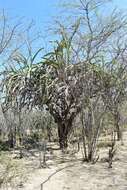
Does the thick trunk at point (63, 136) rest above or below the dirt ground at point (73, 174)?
above

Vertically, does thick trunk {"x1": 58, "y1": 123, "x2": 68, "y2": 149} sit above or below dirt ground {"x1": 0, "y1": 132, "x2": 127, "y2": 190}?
above

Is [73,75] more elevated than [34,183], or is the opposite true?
[73,75]

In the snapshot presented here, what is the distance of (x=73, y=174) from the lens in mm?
9555

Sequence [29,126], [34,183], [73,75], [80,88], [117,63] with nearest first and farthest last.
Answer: [34,183]
[80,88]
[73,75]
[117,63]
[29,126]

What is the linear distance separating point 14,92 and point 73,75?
6.28 ft

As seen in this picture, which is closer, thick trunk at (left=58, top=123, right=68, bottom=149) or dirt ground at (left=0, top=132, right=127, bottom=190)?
dirt ground at (left=0, top=132, right=127, bottom=190)

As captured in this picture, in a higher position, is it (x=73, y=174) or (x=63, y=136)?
(x=63, y=136)

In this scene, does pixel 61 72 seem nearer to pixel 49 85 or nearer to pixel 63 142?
pixel 49 85

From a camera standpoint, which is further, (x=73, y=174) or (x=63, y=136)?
(x=63, y=136)

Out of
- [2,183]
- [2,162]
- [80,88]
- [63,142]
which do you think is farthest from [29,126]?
[2,183]

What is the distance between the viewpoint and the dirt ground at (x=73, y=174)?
8.34 meters

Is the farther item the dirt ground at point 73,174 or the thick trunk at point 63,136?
the thick trunk at point 63,136

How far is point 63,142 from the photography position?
13750mm

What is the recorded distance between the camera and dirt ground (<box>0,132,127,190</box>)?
8340mm
